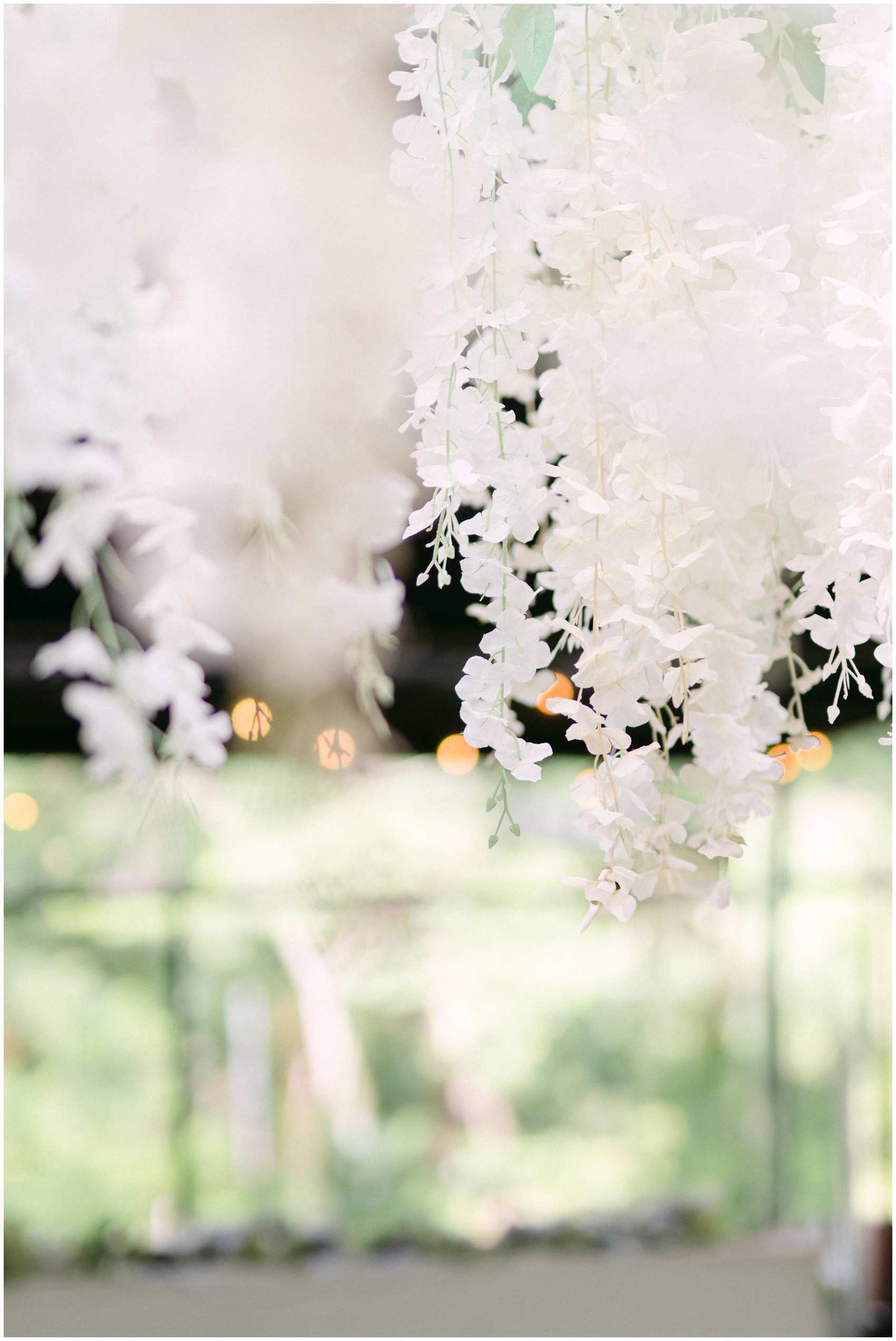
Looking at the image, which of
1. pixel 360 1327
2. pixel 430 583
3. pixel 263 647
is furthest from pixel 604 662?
pixel 360 1327

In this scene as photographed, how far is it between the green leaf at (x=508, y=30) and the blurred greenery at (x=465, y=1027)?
143 inches

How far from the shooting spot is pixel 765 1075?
4.80m

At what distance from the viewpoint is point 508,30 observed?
2.31ft

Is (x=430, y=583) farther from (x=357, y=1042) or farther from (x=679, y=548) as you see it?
(x=357, y=1042)

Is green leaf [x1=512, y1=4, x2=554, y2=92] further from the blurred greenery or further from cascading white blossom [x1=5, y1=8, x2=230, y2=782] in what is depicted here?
the blurred greenery

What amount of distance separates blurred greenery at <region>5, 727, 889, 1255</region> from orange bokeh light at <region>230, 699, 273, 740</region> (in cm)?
343

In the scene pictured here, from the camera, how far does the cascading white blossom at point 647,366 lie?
664 millimetres

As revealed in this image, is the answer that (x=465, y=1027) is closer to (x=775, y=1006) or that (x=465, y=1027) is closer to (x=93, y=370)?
(x=775, y=1006)

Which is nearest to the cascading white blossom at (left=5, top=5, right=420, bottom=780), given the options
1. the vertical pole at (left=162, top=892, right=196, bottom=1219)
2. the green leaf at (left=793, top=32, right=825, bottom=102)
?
the green leaf at (left=793, top=32, right=825, bottom=102)

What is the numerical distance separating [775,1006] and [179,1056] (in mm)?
2915

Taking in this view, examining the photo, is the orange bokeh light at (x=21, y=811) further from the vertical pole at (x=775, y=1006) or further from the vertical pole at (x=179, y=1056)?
the vertical pole at (x=775, y=1006)

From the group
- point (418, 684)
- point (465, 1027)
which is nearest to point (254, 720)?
point (418, 684)

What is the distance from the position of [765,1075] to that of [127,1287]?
3052 millimetres

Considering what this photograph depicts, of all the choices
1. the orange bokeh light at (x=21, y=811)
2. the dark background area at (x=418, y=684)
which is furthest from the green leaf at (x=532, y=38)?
the orange bokeh light at (x=21, y=811)
